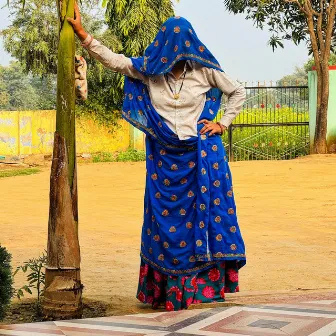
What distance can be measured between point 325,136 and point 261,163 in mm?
2453

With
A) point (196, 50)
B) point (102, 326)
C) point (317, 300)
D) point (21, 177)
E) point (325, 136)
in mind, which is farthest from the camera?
point (325, 136)

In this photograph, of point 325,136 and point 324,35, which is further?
point 324,35

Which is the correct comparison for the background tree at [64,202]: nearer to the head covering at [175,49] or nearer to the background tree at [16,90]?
the head covering at [175,49]

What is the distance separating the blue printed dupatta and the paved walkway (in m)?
0.76

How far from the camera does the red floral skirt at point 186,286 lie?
4.91 meters

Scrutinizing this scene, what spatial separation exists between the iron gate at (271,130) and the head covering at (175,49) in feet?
54.1

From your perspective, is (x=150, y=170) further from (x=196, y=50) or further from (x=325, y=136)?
(x=325, y=136)

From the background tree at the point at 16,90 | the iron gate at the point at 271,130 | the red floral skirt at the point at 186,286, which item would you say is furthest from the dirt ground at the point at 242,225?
the background tree at the point at 16,90

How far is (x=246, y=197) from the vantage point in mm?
12844

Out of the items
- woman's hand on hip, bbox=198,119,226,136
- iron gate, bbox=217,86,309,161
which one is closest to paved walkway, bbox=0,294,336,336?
woman's hand on hip, bbox=198,119,226,136

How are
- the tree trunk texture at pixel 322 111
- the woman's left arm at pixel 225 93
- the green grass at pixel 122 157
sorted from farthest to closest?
the green grass at pixel 122 157, the tree trunk texture at pixel 322 111, the woman's left arm at pixel 225 93

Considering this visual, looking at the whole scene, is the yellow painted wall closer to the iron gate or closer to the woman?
the iron gate

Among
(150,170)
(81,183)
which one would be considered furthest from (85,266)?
(81,183)

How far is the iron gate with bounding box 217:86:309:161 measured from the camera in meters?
21.6
